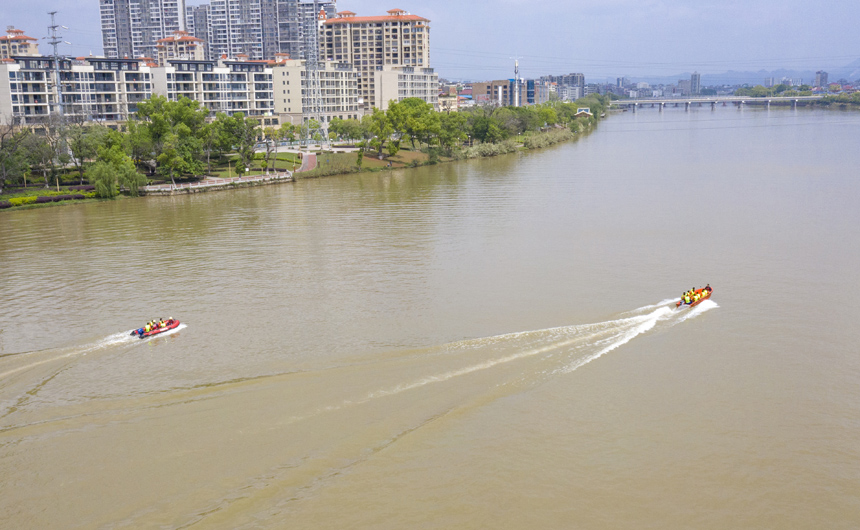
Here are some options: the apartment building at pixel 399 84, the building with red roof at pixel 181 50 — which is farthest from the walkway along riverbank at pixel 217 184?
the building with red roof at pixel 181 50

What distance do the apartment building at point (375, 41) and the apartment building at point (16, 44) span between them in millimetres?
29130

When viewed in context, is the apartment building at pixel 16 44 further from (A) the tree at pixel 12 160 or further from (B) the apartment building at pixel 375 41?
(A) the tree at pixel 12 160

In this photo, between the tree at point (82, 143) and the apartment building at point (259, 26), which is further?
the apartment building at point (259, 26)

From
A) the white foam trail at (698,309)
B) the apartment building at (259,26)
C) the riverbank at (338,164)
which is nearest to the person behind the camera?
the white foam trail at (698,309)

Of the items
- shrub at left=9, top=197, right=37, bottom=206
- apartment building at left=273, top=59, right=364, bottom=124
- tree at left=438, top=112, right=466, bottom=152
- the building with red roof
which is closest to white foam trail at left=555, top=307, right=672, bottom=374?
shrub at left=9, top=197, right=37, bottom=206

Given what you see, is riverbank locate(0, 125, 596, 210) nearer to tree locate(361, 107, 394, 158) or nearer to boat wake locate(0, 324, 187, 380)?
tree locate(361, 107, 394, 158)

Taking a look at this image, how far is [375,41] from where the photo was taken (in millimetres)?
73438

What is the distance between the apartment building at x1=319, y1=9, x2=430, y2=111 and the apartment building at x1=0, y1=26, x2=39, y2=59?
1147 inches

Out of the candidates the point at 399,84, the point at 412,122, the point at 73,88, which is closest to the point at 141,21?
the point at 399,84

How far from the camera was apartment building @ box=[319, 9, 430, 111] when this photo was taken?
7288cm

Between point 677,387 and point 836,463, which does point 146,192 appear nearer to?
point 677,387

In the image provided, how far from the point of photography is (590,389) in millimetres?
9992

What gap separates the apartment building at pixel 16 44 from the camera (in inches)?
2690

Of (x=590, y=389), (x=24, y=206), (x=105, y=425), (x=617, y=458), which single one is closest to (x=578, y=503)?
(x=617, y=458)
